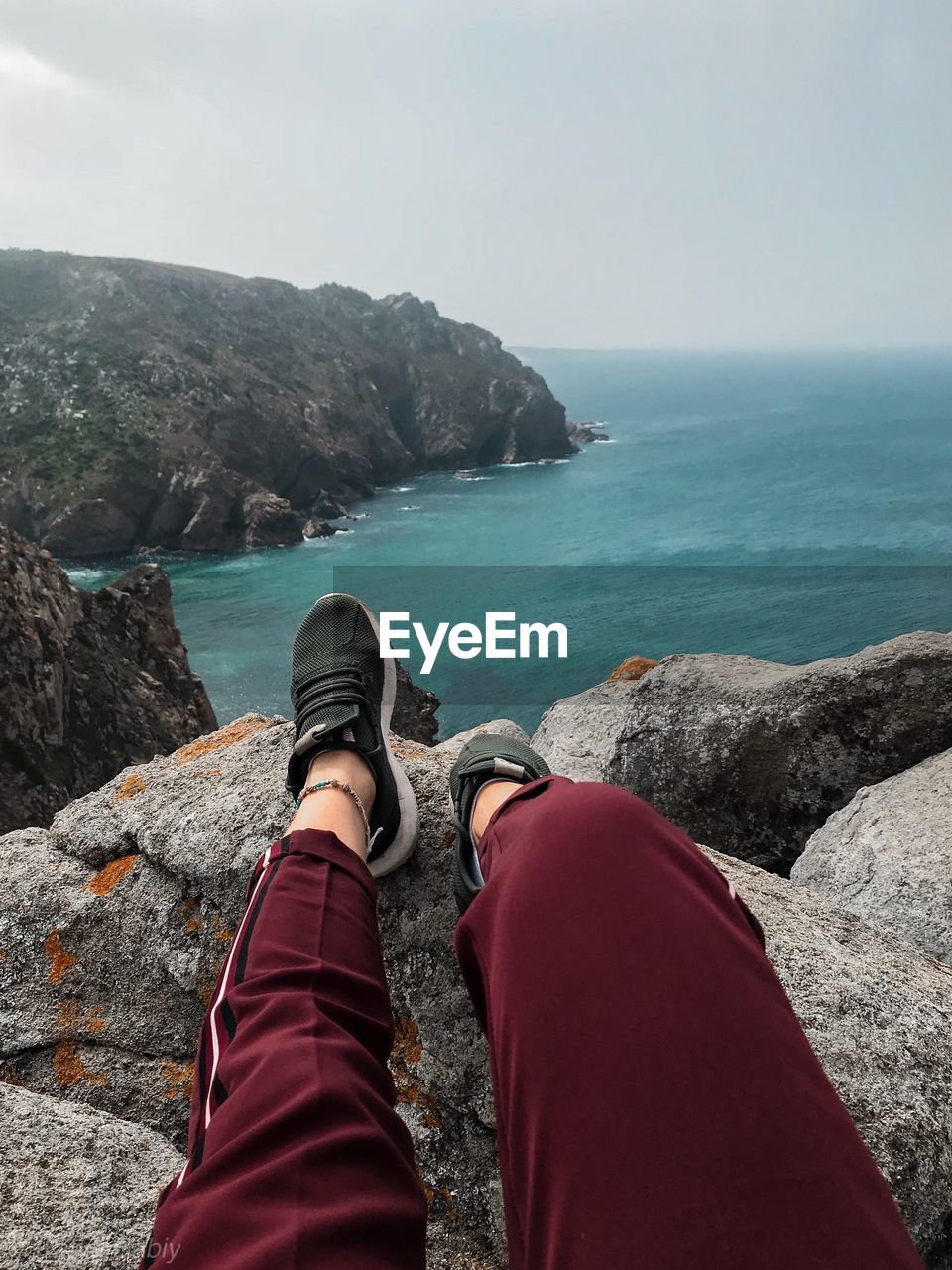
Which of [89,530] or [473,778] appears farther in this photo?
[89,530]

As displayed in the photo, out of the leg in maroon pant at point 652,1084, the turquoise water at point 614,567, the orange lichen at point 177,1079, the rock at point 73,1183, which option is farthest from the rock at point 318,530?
the leg in maroon pant at point 652,1084

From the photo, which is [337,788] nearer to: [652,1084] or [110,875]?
[110,875]

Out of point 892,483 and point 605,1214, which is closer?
point 605,1214

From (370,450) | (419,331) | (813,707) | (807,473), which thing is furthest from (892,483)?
(813,707)

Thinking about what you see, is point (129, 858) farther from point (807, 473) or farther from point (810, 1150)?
point (807, 473)

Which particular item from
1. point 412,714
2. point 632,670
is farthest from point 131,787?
point 412,714

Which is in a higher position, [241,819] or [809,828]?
[241,819]

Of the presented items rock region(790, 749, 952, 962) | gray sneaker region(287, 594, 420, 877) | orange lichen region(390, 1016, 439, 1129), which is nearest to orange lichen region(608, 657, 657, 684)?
rock region(790, 749, 952, 962)

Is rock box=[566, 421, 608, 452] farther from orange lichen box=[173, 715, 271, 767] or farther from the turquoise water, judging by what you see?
orange lichen box=[173, 715, 271, 767]
